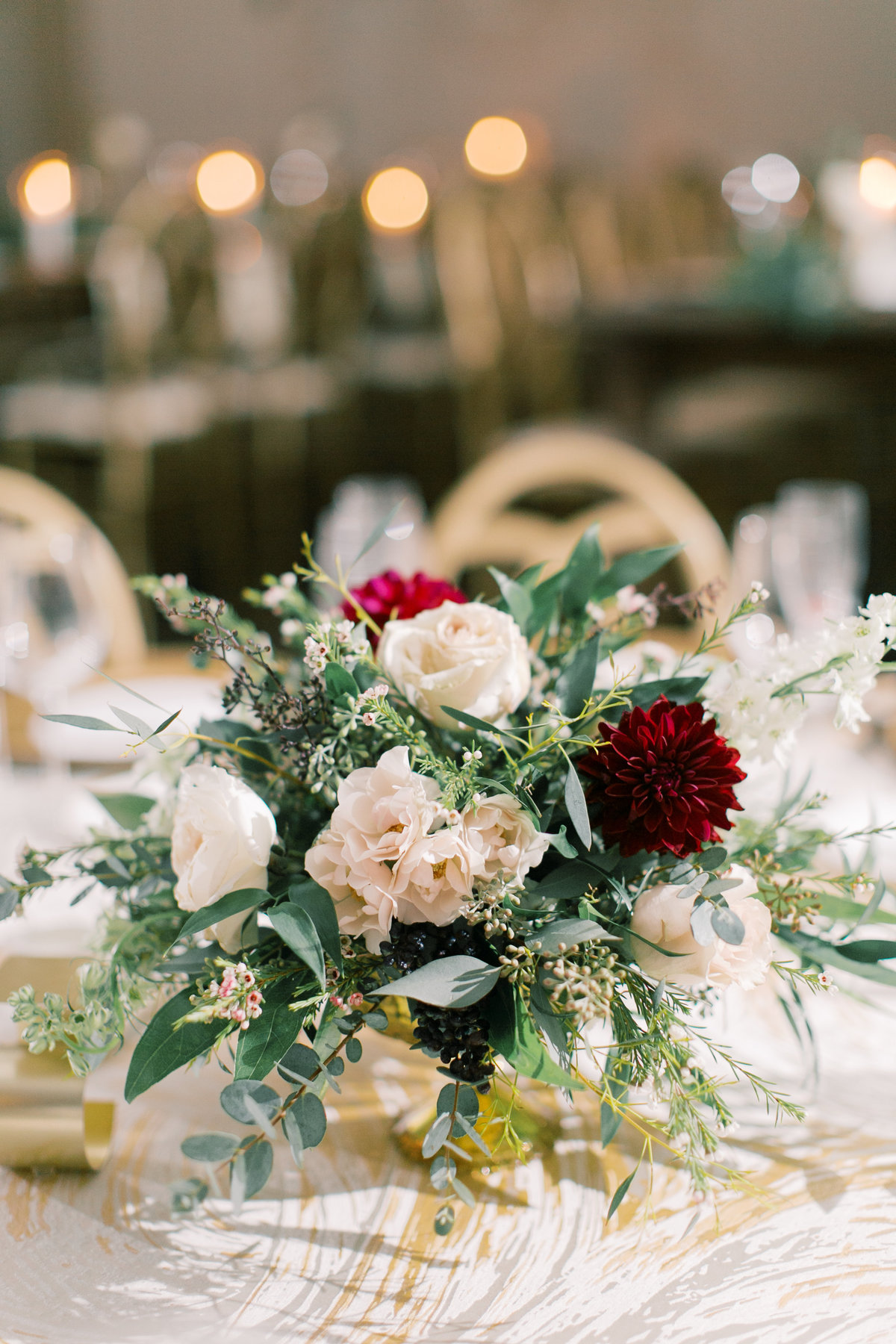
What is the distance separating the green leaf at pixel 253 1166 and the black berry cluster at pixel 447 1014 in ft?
0.27

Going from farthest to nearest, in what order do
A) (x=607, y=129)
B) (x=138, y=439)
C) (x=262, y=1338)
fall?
(x=607, y=129)
(x=138, y=439)
(x=262, y=1338)

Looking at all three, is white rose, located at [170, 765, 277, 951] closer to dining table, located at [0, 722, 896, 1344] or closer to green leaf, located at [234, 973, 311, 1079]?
green leaf, located at [234, 973, 311, 1079]

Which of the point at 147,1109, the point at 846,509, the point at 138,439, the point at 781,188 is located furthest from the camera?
the point at 781,188

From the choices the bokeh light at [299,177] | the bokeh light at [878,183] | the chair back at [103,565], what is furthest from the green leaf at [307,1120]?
the bokeh light at [299,177]

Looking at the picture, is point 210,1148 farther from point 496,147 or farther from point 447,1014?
point 496,147

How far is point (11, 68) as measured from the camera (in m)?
3.65

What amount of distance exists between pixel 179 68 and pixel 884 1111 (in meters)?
4.44

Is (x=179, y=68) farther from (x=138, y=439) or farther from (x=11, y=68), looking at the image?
(x=138, y=439)

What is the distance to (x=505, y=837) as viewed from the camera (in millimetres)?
479

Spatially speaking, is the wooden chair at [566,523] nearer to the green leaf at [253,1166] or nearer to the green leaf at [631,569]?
the green leaf at [631,569]

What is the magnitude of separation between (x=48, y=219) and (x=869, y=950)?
11.9ft

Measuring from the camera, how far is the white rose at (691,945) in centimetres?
46

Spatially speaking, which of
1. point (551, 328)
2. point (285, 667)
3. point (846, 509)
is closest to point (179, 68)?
point (551, 328)

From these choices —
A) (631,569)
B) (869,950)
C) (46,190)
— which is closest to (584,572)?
(631,569)
